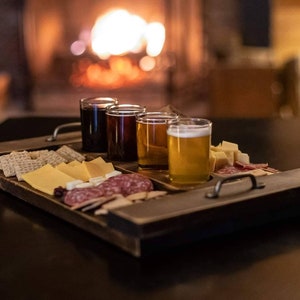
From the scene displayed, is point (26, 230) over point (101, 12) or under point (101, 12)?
under

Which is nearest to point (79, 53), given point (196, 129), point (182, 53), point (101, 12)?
point (101, 12)

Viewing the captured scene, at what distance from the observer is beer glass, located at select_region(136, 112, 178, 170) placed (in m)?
1.31

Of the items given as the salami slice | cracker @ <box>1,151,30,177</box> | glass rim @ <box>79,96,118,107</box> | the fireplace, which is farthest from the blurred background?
the salami slice

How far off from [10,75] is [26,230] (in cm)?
297

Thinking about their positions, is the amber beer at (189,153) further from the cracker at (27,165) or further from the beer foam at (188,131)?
the cracker at (27,165)

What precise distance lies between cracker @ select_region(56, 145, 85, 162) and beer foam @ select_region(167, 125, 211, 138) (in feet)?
0.91

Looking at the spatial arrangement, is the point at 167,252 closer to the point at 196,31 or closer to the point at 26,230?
the point at 26,230

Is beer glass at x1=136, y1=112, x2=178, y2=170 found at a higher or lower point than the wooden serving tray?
higher

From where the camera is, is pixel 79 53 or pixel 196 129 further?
pixel 79 53

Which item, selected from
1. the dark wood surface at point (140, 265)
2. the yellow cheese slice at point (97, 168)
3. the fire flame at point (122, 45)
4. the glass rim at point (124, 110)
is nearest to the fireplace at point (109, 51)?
the fire flame at point (122, 45)

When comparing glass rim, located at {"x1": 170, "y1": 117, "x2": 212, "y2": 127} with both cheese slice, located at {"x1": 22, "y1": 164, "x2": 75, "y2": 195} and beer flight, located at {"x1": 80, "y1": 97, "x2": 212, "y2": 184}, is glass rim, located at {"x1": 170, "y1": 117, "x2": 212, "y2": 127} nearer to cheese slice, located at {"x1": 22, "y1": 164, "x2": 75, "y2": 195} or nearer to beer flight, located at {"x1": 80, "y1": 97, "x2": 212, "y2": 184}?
beer flight, located at {"x1": 80, "y1": 97, "x2": 212, "y2": 184}

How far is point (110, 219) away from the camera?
1036 mm

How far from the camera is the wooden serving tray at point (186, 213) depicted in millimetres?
998

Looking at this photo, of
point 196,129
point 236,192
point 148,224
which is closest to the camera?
point 148,224
